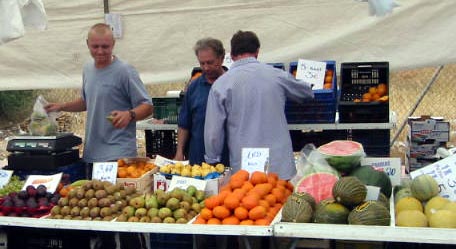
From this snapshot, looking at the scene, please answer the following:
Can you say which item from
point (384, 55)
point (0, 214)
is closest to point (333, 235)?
point (0, 214)

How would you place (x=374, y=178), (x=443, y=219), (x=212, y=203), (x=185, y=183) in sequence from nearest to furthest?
1. (x=443, y=219)
2. (x=212, y=203)
3. (x=374, y=178)
4. (x=185, y=183)

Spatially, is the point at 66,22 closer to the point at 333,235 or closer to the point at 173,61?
the point at 173,61

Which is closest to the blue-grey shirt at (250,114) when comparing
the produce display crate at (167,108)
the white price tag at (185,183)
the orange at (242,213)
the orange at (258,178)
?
the white price tag at (185,183)

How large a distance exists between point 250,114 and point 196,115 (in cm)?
58

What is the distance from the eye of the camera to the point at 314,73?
4.96 meters

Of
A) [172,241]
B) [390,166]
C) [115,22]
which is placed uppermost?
[115,22]

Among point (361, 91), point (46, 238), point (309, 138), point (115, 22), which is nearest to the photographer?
point (46, 238)

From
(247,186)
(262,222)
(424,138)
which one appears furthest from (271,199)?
(424,138)

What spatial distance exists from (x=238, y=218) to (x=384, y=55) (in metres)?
3.24

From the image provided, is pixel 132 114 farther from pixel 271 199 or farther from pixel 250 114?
pixel 271 199

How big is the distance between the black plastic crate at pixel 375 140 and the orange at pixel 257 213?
2.22 m

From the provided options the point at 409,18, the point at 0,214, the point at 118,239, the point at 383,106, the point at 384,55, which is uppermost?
the point at 409,18

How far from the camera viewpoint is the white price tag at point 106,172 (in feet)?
12.0

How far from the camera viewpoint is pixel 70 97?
14.0 m
